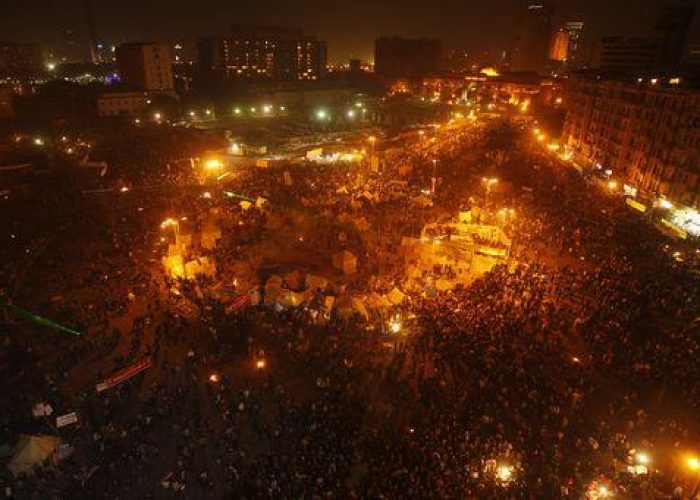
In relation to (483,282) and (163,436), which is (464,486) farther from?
(483,282)

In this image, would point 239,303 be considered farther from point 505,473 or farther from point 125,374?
point 505,473

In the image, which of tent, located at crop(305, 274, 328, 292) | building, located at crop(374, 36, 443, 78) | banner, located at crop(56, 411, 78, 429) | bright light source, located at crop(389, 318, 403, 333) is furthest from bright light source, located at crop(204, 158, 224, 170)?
building, located at crop(374, 36, 443, 78)

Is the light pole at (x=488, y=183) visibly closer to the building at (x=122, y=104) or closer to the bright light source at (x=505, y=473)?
the bright light source at (x=505, y=473)

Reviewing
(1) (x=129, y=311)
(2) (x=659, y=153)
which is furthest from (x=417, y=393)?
(2) (x=659, y=153)

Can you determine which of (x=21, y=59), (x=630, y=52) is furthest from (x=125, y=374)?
(x=21, y=59)

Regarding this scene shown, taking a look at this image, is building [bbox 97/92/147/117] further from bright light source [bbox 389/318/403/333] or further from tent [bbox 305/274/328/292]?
bright light source [bbox 389/318/403/333]

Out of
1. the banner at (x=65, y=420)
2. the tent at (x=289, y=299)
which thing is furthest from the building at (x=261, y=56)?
the banner at (x=65, y=420)

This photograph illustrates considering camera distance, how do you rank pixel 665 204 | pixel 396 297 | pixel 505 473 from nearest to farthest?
pixel 505 473, pixel 396 297, pixel 665 204
